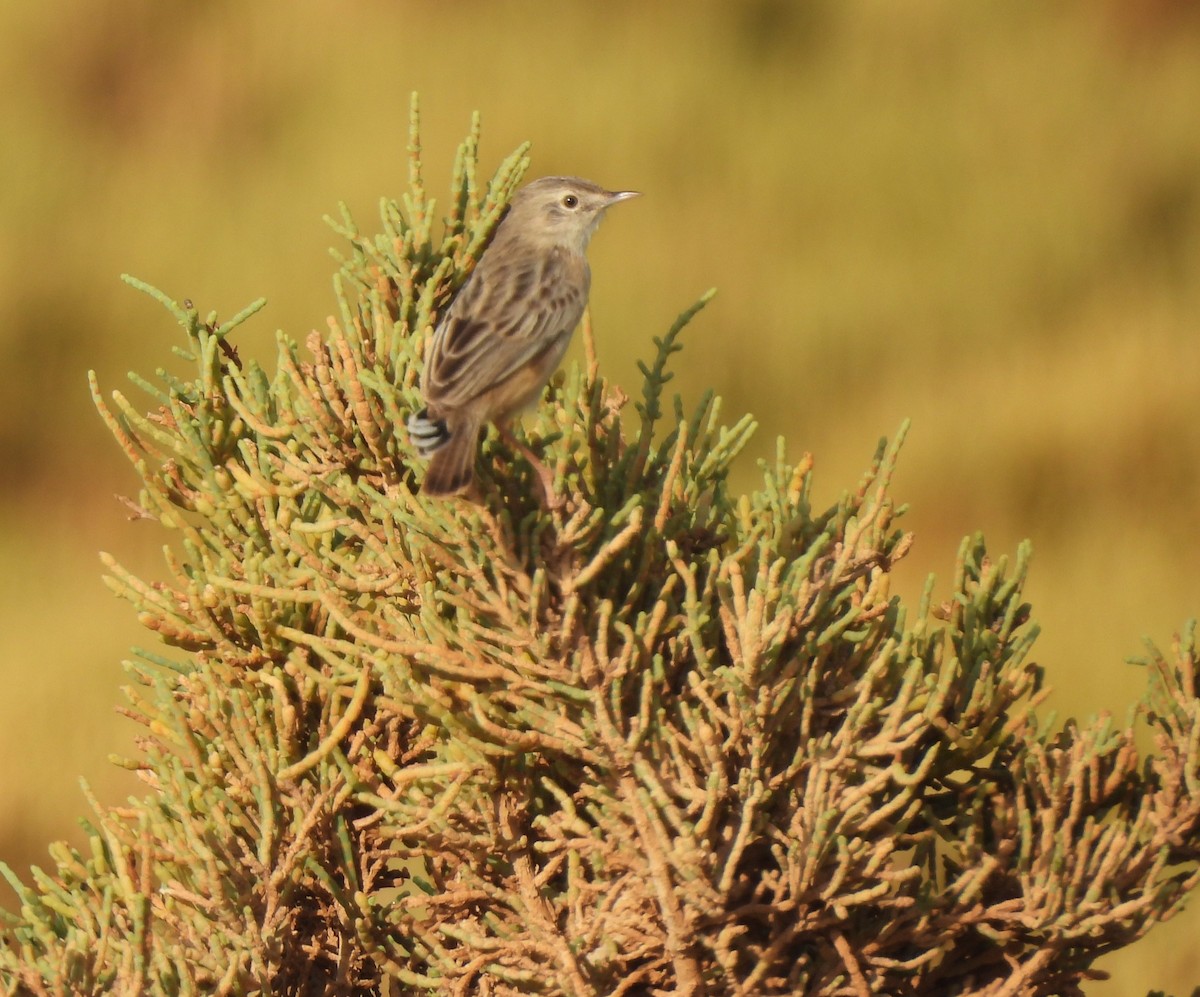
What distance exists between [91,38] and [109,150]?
0.86 metres

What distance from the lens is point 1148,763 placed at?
321 cm

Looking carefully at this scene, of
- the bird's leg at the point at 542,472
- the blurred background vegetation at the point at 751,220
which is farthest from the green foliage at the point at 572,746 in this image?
the blurred background vegetation at the point at 751,220

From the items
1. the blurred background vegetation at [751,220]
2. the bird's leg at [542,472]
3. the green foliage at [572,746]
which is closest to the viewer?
the green foliage at [572,746]

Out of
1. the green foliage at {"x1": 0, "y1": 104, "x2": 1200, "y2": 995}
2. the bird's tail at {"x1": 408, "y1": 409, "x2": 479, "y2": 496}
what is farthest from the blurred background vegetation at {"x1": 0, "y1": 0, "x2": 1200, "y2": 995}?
the bird's tail at {"x1": 408, "y1": 409, "x2": 479, "y2": 496}

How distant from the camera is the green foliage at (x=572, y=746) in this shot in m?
2.78

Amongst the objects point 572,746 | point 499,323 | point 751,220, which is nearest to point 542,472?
point 572,746

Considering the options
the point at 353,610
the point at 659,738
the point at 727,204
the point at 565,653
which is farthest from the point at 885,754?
the point at 727,204

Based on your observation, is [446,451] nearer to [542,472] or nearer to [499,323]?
[542,472]

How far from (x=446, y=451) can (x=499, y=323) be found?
41.5 inches

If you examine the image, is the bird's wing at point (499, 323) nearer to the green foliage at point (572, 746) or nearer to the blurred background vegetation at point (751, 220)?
the green foliage at point (572, 746)

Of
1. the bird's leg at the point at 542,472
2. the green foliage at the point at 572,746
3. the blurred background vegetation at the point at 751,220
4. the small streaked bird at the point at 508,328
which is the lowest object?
the green foliage at the point at 572,746

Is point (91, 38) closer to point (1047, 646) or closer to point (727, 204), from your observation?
point (727, 204)

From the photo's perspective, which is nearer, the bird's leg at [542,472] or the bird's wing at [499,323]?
the bird's leg at [542,472]

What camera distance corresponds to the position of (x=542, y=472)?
3092 millimetres
